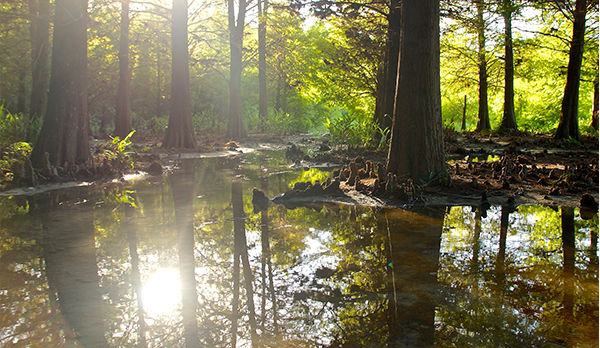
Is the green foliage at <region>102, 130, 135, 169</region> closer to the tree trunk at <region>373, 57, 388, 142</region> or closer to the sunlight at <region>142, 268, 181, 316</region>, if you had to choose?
the sunlight at <region>142, 268, 181, 316</region>

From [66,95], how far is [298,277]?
7.72 metres

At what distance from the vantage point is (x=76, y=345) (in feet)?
8.34

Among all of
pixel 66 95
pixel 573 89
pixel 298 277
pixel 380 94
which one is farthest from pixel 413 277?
pixel 573 89

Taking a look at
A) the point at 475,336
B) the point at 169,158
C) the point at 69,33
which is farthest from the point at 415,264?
the point at 169,158

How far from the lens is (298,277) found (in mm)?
3617

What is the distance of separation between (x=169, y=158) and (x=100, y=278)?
1024 centimetres

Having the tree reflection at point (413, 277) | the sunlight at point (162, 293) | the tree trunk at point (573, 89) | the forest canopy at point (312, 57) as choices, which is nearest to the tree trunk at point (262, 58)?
the forest canopy at point (312, 57)

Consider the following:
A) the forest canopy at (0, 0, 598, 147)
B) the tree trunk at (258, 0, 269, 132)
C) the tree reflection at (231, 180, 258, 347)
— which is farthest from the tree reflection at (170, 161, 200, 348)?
the tree trunk at (258, 0, 269, 132)

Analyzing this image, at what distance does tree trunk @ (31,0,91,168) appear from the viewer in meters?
8.68

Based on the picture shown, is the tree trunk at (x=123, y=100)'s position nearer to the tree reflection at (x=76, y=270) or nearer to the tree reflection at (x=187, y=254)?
the tree reflection at (x=187, y=254)

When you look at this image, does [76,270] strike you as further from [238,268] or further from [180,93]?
[180,93]

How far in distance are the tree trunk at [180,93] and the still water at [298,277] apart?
370 inches

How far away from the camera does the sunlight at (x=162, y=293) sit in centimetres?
304

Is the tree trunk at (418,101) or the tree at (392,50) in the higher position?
the tree at (392,50)
